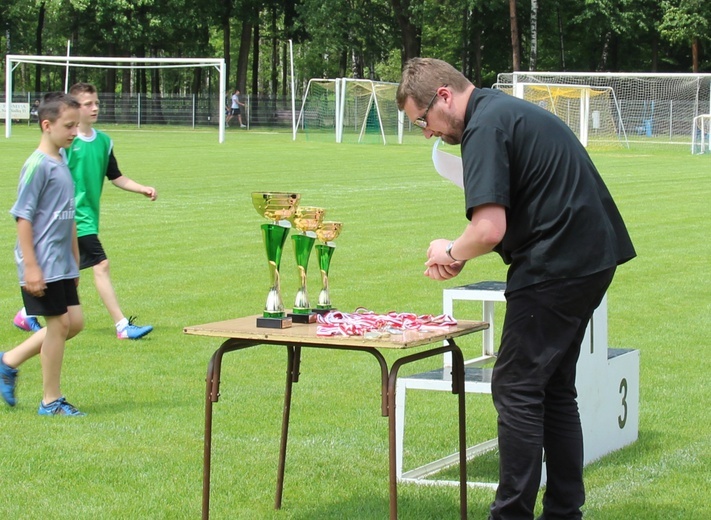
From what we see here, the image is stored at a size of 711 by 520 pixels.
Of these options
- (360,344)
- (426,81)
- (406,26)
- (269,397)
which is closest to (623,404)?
(269,397)

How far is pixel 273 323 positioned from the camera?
456cm

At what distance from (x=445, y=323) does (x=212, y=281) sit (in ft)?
24.5

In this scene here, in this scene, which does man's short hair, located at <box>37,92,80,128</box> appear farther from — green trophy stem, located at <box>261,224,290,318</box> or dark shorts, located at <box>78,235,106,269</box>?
dark shorts, located at <box>78,235,106,269</box>

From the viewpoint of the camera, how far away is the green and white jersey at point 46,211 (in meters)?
6.57

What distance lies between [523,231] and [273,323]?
3.47 feet

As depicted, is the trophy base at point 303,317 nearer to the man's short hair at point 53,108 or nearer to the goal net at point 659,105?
the man's short hair at point 53,108

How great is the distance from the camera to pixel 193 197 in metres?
20.5

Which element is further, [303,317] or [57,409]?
[57,409]

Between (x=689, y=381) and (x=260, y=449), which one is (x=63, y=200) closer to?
(x=260, y=449)

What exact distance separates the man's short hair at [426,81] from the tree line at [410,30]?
184ft

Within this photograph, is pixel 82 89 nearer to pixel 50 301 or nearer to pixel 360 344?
pixel 50 301

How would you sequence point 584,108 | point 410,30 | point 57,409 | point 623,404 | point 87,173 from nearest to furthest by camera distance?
1. point 623,404
2. point 57,409
3. point 87,173
4. point 584,108
5. point 410,30

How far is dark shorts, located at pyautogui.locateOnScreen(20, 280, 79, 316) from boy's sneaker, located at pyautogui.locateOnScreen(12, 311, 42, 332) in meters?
2.71

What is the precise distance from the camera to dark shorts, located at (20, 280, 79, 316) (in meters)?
6.61
